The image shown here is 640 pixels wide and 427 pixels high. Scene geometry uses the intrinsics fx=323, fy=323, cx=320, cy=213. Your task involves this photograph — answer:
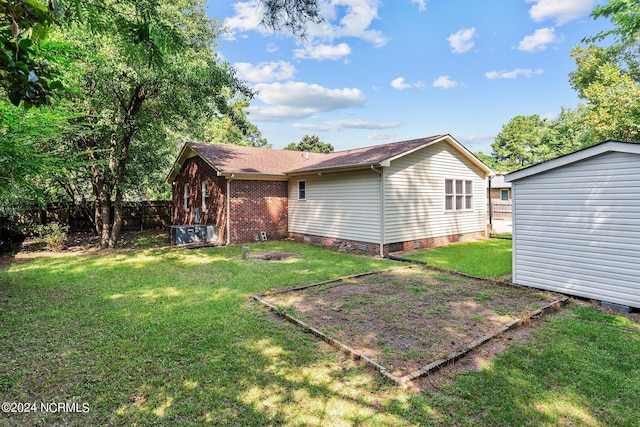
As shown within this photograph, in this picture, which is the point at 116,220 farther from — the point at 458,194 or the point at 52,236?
the point at 458,194

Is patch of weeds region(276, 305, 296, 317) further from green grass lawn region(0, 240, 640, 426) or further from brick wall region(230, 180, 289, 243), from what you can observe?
brick wall region(230, 180, 289, 243)

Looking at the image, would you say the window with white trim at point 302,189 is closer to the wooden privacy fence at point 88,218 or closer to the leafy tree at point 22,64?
the wooden privacy fence at point 88,218

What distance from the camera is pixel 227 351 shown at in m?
4.07

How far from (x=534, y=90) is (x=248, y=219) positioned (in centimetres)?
2050

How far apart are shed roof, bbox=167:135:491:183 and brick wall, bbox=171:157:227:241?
53 centimetres

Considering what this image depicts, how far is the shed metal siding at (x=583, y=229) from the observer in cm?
549

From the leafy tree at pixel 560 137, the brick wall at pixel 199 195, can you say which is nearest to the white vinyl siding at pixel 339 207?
the brick wall at pixel 199 195

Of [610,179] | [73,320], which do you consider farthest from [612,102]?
[73,320]

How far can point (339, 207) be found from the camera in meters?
12.4

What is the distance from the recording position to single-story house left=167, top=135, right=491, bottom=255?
1124cm

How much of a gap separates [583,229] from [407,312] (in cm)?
372

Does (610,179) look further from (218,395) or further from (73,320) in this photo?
(73,320)

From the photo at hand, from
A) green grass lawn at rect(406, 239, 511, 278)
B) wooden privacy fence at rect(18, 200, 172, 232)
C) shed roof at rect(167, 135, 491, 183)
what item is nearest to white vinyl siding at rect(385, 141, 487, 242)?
shed roof at rect(167, 135, 491, 183)

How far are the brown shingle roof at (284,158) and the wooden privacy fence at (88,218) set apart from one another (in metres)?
5.92
